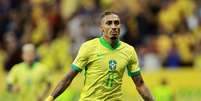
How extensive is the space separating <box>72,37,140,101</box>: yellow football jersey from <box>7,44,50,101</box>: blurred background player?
5.77 m

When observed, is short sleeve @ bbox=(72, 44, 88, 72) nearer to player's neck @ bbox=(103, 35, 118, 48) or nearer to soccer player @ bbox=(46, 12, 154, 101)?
soccer player @ bbox=(46, 12, 154, 101)

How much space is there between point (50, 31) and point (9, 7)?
1476 millimetres

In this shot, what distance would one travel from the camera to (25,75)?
16141 millimetres

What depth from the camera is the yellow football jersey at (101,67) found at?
32.9ft

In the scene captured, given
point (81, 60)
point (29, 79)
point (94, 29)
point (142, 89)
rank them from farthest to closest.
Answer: point (94, 29), point (29, 79), point (142, 89), point (81, 60)

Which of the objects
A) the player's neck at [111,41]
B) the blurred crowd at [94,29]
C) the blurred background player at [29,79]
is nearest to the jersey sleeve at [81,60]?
the player's neck at [111,41]

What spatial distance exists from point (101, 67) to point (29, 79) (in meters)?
6.27

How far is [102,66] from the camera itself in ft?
33.1

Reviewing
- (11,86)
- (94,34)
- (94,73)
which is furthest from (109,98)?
(94,34)

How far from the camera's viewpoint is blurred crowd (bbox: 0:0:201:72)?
21578 millimetres

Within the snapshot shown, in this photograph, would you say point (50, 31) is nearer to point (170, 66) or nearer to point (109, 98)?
point (170, 66)

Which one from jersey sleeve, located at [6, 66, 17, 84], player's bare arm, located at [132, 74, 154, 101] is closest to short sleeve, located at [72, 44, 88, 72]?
player's bare arm, located at [132, 74, 154, 101]

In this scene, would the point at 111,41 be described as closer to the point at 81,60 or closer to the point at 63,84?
the point at 81,60

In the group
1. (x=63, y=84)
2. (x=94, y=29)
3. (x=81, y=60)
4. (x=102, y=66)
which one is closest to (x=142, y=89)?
(x=102, y=66)
